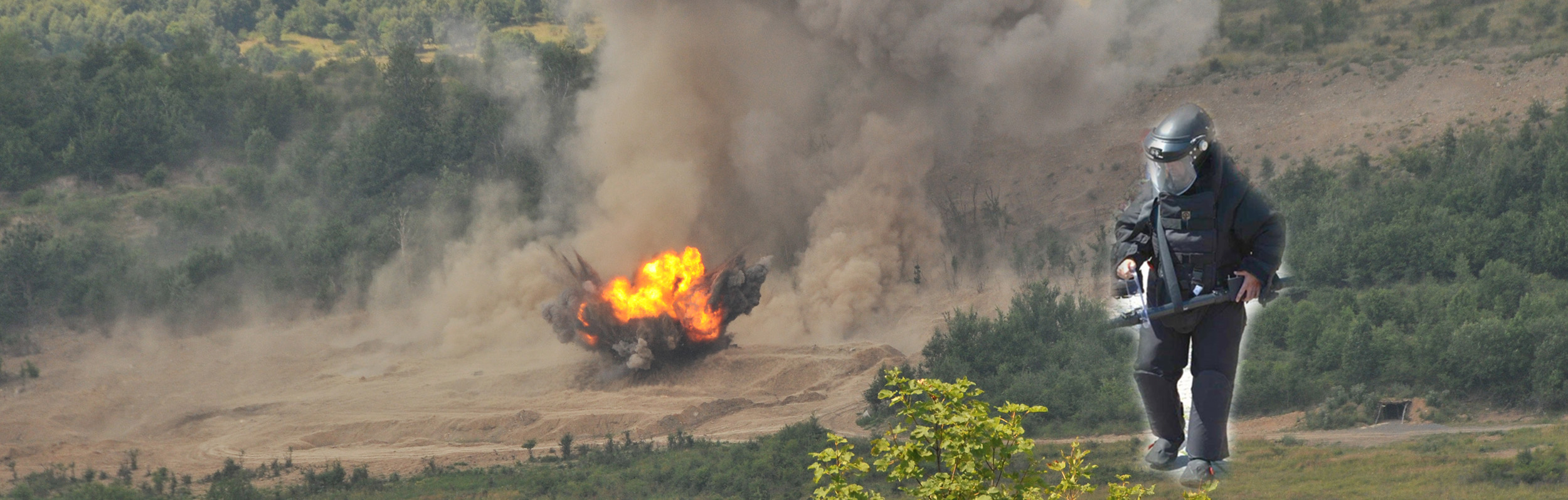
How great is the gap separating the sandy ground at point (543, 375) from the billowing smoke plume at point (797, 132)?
2887 mm

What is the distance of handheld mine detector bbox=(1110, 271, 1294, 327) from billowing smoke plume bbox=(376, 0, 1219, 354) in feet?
178

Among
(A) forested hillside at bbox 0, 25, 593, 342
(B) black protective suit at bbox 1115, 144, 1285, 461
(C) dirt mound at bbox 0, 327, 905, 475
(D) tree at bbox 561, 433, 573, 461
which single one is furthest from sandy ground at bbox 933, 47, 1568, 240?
(B) black protective suit at bbox 1115, 144, 1285, 461

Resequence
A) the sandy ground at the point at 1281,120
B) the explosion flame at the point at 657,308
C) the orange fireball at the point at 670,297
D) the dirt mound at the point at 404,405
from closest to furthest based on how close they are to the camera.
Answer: the dirt mound at the point at 404,405 → the explosion flame at the point at 657,308 → the orange fireball at the point at 670,297 → the sandy ground at the point at 1281,120

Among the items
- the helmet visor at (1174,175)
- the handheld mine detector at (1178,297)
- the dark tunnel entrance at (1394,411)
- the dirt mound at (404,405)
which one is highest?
the dirt mound at (404,405)

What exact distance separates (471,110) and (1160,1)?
2011 inches

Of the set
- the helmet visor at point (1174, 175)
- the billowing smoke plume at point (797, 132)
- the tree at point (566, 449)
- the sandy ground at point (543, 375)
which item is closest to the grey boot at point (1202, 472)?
the helmet visor at point (1174, 175)

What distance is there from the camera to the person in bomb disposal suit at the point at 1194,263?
6863 millimetres

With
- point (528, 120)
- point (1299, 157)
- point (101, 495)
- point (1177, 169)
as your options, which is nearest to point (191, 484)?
point (101, 495)

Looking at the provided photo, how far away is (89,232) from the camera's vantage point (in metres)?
81.9

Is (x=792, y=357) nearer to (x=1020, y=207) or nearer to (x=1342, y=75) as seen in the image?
(x=1020, y=207)

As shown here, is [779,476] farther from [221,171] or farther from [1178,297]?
[221,171]

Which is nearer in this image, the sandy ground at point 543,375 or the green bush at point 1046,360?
the green bush at point 1046,360

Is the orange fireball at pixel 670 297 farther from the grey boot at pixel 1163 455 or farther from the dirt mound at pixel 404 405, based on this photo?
the grey boot at pixel 1163 455

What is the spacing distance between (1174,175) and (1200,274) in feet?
1.51
